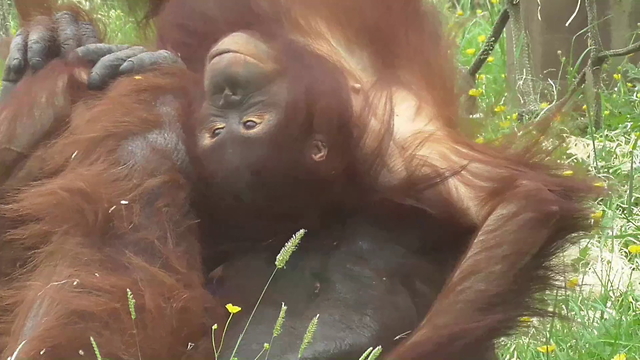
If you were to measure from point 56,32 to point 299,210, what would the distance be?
93 centimetres

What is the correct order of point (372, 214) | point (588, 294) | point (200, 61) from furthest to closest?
point (588, 294), point (200, 61), point (372, 214)

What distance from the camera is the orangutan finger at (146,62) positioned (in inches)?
88.0

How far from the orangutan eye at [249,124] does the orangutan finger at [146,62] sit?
1.27ft

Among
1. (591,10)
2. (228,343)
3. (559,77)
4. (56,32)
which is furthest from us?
(559,77)

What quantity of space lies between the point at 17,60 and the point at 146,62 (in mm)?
379

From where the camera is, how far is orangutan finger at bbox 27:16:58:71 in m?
2.36

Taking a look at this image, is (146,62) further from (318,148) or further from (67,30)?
(318,148)

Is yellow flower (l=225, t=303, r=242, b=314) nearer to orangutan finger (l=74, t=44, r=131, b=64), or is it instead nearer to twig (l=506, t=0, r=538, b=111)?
orangutan finger (l=74, t=44, r=131, b=64)

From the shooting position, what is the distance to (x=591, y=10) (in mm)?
3379

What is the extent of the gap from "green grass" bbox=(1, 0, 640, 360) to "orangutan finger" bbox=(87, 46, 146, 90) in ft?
1.16

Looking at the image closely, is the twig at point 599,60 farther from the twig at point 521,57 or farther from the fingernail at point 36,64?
the fingernail at point 36,64

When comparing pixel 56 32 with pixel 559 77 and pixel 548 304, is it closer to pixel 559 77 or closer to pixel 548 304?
pixel 548 304

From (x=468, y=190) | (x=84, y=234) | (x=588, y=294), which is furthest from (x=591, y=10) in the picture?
(x=84, y=234)

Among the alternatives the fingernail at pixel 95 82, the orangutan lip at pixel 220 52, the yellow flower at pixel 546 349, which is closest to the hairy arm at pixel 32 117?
the fingernail at pixel 95 82
